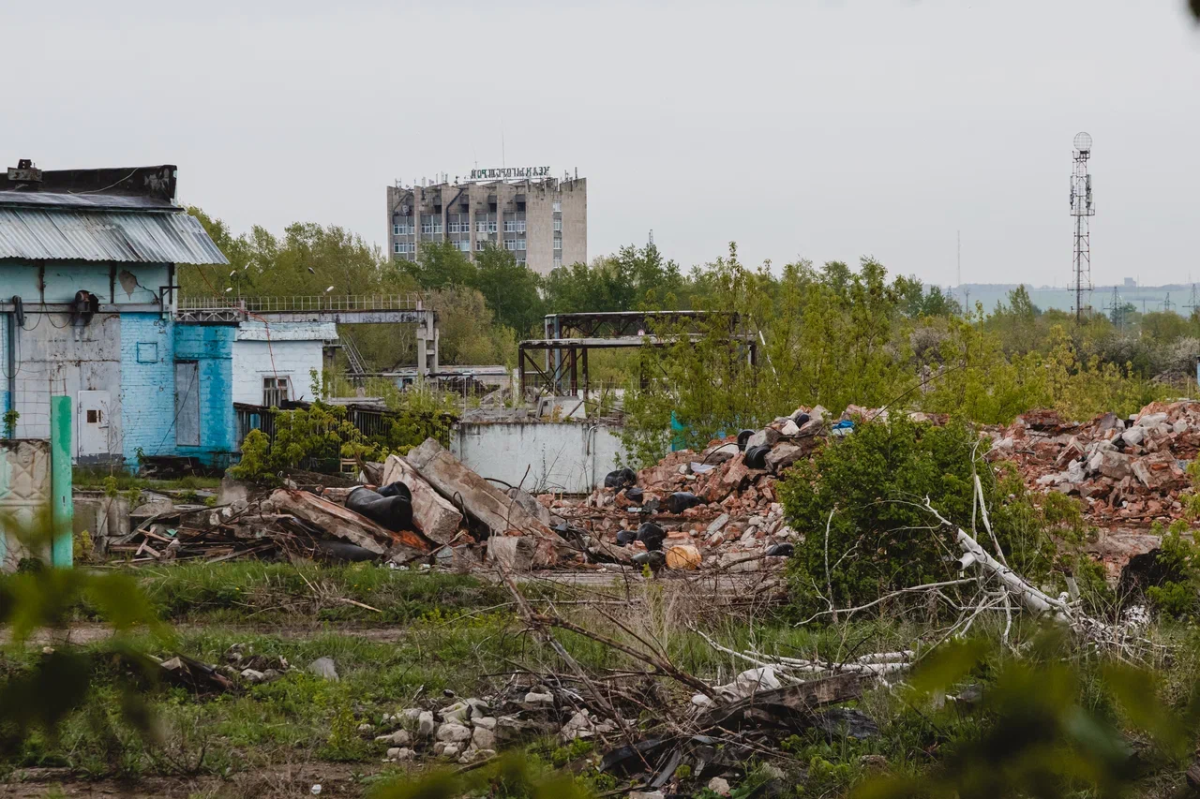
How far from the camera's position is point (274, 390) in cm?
3712

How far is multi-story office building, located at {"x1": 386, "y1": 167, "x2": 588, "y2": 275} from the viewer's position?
111500 millimetres

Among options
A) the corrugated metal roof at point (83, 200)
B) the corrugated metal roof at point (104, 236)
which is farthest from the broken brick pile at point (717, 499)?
the corrugated metal roof at point (83, 200)

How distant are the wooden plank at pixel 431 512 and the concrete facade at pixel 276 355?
2285 cm

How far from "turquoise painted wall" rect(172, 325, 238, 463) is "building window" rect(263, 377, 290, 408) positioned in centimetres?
861

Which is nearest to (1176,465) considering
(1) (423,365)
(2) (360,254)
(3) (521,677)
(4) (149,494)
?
(3) (521,677)

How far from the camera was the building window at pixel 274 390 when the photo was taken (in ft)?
122

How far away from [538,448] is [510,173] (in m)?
92.5

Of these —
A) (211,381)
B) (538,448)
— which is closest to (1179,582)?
(538,448)

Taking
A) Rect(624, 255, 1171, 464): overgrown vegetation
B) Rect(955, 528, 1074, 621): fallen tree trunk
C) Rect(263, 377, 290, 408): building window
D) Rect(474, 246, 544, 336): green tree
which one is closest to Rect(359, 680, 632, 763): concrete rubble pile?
Rect(955, 528, 1074, 621): fallen tree trunk

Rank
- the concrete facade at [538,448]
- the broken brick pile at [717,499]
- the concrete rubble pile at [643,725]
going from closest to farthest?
the concrete rubble pile at [643,725] → the broken brick pile at [717,499] → the concrete facade at [538,448]

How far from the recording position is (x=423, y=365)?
4297 cm

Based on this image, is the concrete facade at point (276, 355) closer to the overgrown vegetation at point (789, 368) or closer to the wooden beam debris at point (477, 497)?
the overgrown vegetation at point (789, 368)

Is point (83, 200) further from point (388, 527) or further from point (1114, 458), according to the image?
point (1114, 458)

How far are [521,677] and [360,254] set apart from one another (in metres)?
71.1
